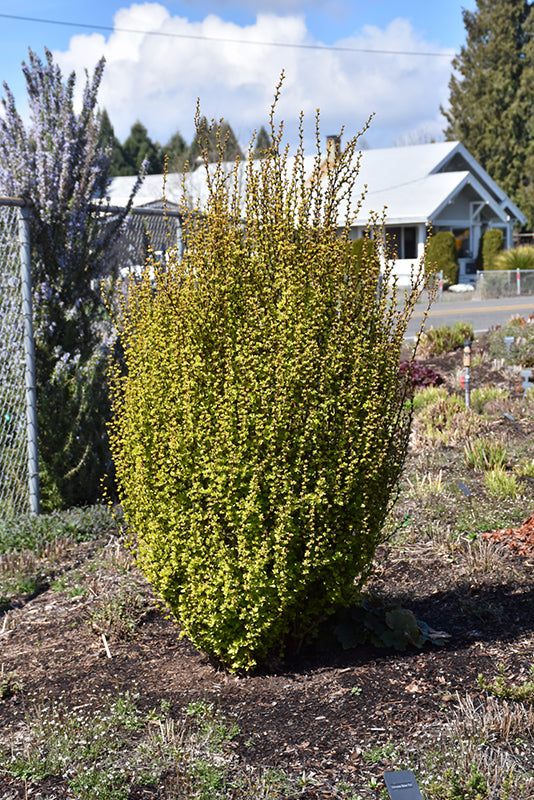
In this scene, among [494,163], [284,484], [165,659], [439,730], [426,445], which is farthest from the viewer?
[494,163]

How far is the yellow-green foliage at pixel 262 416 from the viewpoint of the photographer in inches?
137

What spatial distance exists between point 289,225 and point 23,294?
3.39 meters

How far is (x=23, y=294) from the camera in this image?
643 centimetres

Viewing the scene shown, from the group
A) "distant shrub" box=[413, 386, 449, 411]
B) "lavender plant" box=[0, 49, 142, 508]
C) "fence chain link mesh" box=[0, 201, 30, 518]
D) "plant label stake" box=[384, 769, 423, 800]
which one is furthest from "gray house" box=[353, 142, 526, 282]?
"plant label stake" box=[384, 769, 423, 800]

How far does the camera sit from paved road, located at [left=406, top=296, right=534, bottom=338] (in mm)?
17734

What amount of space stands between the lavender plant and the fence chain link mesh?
5.7 inches

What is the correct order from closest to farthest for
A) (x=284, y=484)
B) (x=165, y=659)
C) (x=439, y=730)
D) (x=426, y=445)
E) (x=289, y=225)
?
(x=439, y=730) < (x=284, y=484) < (x=289, y=225) < (x=165, y=659) < (x=426, y=445)

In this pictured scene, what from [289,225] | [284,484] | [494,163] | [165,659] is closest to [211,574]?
[284,484]

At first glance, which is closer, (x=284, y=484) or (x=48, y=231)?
(x=284, y=484)

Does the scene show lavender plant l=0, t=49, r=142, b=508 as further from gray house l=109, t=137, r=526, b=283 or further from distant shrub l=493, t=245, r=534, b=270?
distant shrub l=493, t=245, r=534, b=270

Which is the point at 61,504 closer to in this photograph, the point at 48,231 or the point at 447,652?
the point at 48,231

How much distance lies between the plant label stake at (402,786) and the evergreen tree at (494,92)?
4496 centimetres

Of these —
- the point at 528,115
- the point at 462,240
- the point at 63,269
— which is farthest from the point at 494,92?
the point at 63,269

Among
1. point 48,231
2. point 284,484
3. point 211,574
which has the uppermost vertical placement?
point 48,231
